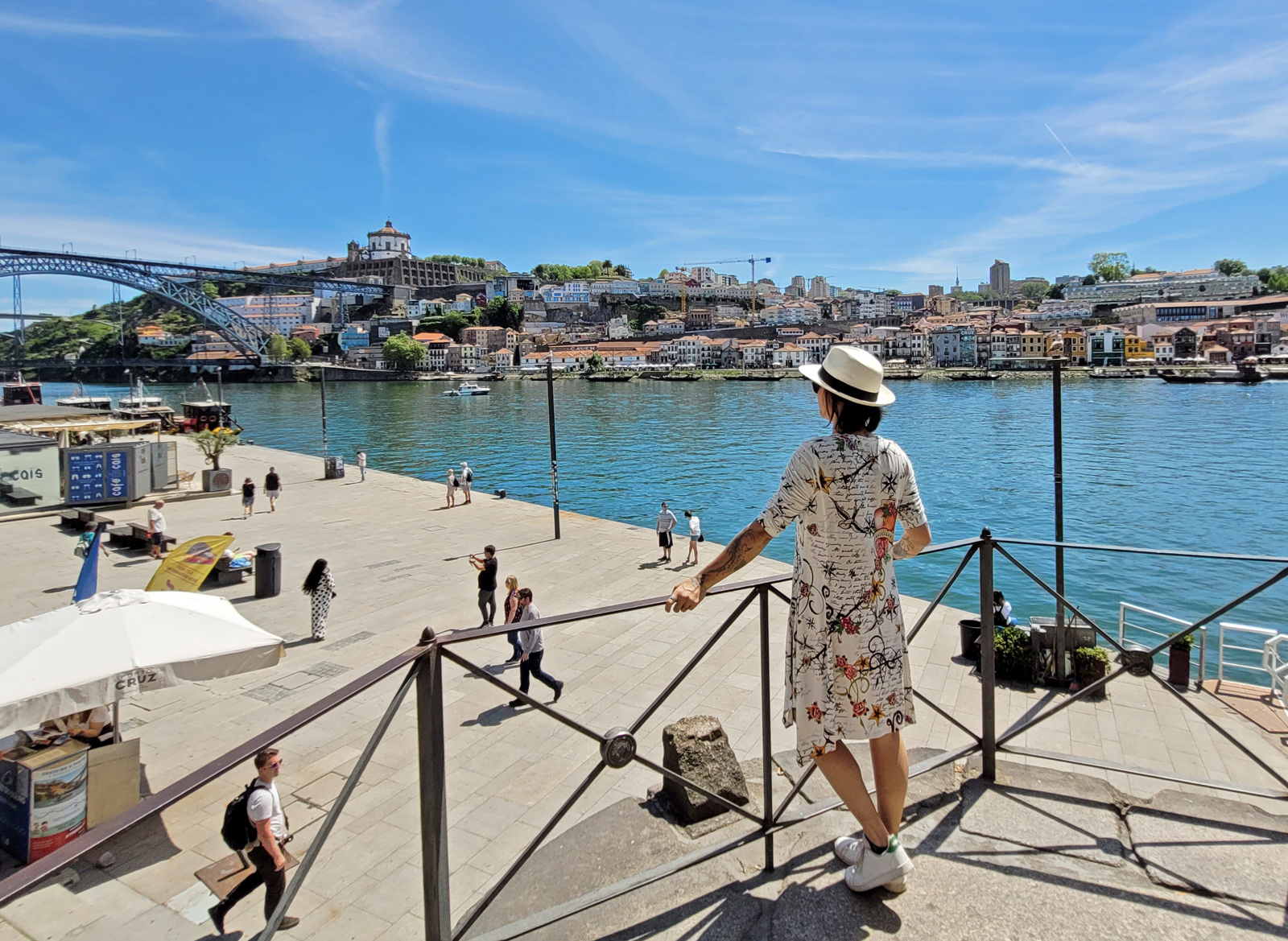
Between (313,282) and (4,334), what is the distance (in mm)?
65265

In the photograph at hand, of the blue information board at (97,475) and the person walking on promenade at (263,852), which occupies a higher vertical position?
the blue information board at (97,475)

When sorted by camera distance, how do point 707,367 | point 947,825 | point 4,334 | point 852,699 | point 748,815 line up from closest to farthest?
point 852,699 → point 748,815 → point 947,825 → point 707,367 → point 4,334

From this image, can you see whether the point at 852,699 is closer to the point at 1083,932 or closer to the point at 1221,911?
the point at 1083,932

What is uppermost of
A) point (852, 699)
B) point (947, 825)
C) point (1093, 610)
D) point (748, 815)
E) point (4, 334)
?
point (4, 334)

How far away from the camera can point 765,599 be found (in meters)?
2.61

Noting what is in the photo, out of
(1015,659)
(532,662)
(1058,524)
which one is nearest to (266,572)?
(532,662)

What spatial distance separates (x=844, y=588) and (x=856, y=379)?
1.91ft

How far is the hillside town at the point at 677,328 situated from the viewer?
417 feet

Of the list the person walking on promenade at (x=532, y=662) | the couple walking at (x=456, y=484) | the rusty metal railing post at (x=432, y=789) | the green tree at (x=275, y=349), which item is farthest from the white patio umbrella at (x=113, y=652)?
the green tree at (x=275, y=349)

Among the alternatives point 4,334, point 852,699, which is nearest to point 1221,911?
point 852,699

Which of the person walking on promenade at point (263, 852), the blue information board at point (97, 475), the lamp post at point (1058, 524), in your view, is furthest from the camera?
the blue information board at point (97, 475)

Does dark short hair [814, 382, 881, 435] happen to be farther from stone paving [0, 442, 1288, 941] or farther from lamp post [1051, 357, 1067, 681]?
lamp post [1051, 357, 1067, 681]

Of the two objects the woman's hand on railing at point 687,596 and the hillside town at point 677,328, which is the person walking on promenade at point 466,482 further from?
the hillside town at point 677,328

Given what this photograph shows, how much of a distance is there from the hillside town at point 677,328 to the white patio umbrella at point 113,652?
113639 mm
